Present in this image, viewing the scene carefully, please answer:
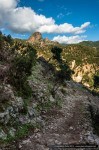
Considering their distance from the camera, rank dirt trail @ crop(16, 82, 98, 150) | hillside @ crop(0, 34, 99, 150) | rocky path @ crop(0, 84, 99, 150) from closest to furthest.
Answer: rocky path @ crop(0, 84, 99, 150), dirt trail @ crop(16, 82, 98, 150), hillside @ crop(0, 34, 99, 150)

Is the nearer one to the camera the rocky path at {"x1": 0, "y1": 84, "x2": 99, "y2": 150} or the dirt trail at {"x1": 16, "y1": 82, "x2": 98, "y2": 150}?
the rocky path at {"x1": 0, "y1": 84, "x2": 99, "y2": 150}

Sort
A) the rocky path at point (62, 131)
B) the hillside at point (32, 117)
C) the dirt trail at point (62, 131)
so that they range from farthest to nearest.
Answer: the hillside at point (32, 117), the dirt trail at point (62, 131), the rocky path at point (62, 131)

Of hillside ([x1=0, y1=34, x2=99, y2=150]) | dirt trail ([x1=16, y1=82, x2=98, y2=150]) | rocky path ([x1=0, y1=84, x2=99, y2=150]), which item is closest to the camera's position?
rocky path ([x1=0, y1=84, x2=99, y2=150])

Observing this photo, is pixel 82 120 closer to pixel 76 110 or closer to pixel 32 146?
pixel 76 110

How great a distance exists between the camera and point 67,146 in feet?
92.2

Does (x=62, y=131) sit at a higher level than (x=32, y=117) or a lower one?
lower

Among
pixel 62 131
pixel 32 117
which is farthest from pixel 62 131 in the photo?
pixel 32 117

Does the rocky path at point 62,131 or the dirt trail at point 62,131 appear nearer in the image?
the rocky path at point 62,131

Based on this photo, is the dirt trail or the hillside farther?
the hillside

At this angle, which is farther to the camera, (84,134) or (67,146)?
(84,134)

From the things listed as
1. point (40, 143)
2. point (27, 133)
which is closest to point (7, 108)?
point (27, 133)

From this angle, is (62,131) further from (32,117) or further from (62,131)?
(32,117)

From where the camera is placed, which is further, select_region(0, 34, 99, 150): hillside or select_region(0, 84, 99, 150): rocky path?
select_region(0, 34, 99, 150): hillside

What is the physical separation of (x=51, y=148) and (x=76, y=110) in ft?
68.0
